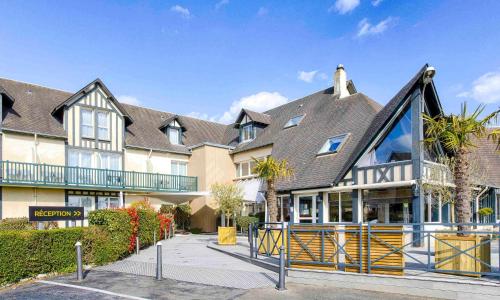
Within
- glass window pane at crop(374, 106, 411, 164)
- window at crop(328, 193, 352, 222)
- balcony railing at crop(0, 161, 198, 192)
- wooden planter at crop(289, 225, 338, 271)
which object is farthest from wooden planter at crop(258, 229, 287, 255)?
balcony railing at crop(0, 161, 198, 192)

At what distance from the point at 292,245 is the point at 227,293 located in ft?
9.24

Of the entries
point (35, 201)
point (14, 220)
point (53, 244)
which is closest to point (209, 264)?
point (53, 244)

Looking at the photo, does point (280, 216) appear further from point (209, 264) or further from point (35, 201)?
point (35, 201)

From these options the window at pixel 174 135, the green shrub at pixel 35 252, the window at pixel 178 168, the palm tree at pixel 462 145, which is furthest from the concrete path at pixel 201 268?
the window at pixel 174 135

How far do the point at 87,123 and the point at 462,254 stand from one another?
22.8 m

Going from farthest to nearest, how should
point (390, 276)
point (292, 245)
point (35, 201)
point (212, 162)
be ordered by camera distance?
1. point (212, 162)
2. point (35, 201)
3. point (292, 245)
4. point (390, 276)

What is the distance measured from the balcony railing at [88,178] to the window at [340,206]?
12.2 meters

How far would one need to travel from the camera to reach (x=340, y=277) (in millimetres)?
10836

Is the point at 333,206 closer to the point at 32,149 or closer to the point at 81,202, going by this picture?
the point at 81,202

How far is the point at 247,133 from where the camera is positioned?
30891 mm

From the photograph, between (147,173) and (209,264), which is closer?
(209,264)

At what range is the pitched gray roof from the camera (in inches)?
821

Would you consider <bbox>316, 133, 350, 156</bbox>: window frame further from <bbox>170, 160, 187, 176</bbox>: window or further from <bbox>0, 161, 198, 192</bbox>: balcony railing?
<bbox>170, 160, 187, 176</bbox>: window

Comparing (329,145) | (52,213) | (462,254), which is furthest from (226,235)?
(462,254)
